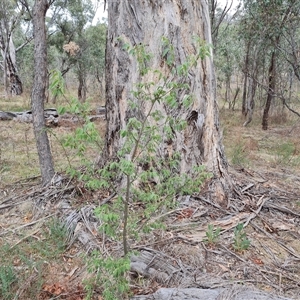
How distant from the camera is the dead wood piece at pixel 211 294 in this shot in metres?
1.95

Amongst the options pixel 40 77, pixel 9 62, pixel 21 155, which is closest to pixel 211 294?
pixel 40 77

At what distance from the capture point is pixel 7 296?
211 cm

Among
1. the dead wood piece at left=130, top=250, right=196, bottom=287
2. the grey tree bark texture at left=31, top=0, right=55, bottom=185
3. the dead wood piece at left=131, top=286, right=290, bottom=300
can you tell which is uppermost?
the grey tree bark texture at left=31, top=0, right=55, bottom=185

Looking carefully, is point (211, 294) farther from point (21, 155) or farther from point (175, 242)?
point (21, 155)

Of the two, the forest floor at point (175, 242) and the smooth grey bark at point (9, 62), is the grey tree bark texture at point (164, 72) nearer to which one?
the forest floor at point (175, 242)

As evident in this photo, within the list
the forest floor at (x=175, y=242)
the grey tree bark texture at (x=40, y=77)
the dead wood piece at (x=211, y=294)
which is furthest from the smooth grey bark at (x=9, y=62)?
the dead wood piece at (x=211, y=294)

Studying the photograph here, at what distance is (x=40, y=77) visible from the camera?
→ 143 inches

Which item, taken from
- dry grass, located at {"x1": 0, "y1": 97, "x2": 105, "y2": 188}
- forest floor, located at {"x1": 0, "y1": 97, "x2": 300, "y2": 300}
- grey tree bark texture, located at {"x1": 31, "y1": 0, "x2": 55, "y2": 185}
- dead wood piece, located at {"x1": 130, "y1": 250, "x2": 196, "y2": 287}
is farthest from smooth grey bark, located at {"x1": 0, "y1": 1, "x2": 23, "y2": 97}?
dead wood piece, located at {"x1": 130, "y1": 250, "x2": 196, "y2": 287}

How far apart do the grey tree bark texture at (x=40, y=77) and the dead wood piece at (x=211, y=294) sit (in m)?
2.11

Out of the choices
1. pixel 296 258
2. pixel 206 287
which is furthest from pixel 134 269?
pixel 296 258

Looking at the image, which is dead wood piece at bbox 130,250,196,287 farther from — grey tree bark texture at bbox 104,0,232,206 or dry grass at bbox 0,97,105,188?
dry grass at bbox 0,97,105,188

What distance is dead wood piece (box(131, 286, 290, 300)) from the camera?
1.95 metres

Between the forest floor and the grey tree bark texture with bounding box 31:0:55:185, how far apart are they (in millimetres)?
385

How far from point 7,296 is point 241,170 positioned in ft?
10.7
